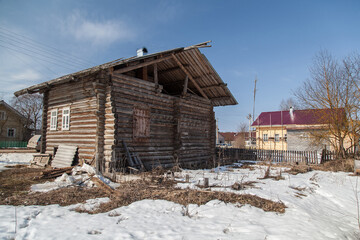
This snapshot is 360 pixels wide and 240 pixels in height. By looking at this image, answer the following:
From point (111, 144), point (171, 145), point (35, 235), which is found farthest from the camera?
point (171, 145)

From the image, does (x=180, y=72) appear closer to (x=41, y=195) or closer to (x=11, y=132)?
(x=41, y=195)

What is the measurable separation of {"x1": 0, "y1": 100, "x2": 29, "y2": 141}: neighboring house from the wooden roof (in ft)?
91.4

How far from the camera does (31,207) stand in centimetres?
570

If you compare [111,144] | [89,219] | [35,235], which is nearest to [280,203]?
[89,219]

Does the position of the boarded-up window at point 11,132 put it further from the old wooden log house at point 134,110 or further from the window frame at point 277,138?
the window frame at point 277,138

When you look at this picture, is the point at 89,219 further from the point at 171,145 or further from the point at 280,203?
the point at 171,145

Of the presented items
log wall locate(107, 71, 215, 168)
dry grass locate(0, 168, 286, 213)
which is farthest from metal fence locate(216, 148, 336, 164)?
dry grass locate(0, 168, 286, 213)

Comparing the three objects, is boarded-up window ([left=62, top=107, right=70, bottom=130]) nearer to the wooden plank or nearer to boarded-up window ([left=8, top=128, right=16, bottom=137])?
the wooden plank

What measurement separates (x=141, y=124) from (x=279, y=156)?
43.7 ft

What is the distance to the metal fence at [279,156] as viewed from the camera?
1770 cm

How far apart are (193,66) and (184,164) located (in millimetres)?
6213

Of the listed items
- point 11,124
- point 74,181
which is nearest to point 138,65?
point 74,181

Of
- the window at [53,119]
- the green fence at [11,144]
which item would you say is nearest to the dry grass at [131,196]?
the window at [53,119]

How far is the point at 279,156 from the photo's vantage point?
1977 centimetres
